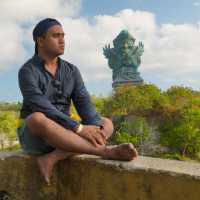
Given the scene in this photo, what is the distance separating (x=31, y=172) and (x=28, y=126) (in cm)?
35

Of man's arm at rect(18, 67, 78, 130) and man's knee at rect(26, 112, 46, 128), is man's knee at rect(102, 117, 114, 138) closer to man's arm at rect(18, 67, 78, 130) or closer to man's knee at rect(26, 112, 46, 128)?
man's arm at rect(18, 67, 78, 130)

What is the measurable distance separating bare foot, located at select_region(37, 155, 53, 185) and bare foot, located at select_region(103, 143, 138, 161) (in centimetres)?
36

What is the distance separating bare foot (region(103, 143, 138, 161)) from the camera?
2.25m

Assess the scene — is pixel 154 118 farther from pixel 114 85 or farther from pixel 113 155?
pixel 113 155

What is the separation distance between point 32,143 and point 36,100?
10.9 inches

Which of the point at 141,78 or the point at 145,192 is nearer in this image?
the point at 145,192

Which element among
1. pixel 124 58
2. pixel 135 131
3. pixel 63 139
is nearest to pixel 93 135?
pixel 63 139

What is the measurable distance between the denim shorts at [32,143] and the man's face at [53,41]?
48 centimetres

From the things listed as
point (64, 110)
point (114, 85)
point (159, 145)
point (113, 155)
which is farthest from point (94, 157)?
point (114, 85)

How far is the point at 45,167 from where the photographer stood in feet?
8.20

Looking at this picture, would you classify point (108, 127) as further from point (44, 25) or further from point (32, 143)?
point (44, 25)

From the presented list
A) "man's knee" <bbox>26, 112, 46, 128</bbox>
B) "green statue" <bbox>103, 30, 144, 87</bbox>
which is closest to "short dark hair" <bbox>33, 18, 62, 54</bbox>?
"man's knee" <bbox>26, 112, 46, 128</bbox>

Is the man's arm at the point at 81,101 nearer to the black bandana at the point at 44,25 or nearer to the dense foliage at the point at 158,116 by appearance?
the black bandana at the point at 44,25

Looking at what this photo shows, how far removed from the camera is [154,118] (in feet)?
104
